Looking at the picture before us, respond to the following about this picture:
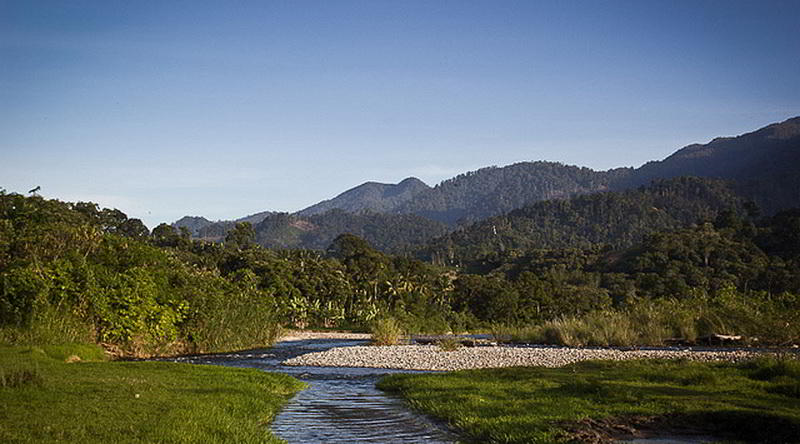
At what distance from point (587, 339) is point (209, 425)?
30067mm

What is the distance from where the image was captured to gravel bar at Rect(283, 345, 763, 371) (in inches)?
1033

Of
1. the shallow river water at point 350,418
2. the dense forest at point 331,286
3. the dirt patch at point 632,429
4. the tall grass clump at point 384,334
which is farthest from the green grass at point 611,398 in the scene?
the tall grass clump at point 384,334

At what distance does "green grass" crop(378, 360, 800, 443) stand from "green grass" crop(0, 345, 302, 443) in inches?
162

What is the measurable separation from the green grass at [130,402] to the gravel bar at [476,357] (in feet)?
30.0

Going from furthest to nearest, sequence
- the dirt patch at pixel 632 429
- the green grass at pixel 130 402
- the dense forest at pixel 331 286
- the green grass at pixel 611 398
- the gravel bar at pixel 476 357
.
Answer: the dense forest at pixel 331 286 < the gravel bar at pixel 476 357 < the green grass at pixel 611 398 < the dirt patch at pixel 632 429 < the green grass at pixel 130 402

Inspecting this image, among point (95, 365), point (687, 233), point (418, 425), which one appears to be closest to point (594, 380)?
point (418, 425)

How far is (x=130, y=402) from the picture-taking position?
1282 centimetres

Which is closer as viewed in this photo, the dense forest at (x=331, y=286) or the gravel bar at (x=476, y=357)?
the gravel bar at (x=476, y=357)

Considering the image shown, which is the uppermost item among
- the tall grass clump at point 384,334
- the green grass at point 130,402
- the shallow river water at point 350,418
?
the green grass at point 130,402

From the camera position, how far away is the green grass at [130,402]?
396 inches

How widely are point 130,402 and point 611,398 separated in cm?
1015

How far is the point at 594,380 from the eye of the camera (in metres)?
17.5

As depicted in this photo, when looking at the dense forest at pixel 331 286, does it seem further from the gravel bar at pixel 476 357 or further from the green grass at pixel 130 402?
the green grass at pixel 130 402

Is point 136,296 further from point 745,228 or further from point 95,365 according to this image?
point 745,228
